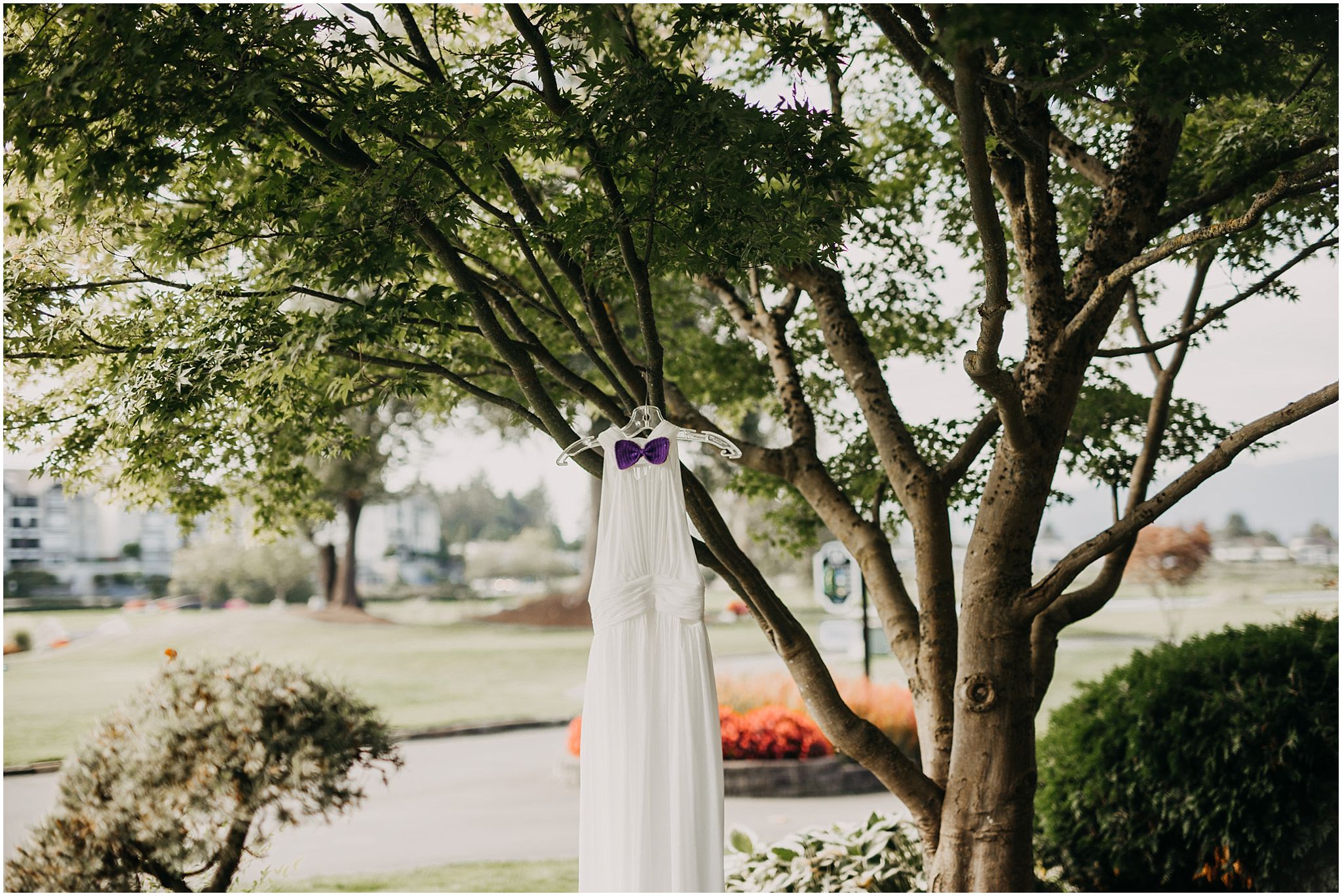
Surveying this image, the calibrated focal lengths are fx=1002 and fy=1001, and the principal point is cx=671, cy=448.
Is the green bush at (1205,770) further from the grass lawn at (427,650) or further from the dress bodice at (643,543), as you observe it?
the grass lawn at (427,650)

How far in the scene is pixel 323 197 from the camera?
258 cm

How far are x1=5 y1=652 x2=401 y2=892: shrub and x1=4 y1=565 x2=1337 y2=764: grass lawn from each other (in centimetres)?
652

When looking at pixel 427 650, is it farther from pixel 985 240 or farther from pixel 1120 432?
pixel 985 240

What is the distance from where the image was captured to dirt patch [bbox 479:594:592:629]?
15180 mm

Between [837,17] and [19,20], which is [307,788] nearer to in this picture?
[19,20]

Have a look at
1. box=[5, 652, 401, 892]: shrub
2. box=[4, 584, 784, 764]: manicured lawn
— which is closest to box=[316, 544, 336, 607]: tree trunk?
box=[4, 584, 784, 764]: manicured lawn

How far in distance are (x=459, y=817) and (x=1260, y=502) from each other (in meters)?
8.98

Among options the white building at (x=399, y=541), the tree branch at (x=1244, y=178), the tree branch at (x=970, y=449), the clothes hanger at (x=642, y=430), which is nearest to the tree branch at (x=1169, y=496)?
the tree branch at (x=970, y=449)

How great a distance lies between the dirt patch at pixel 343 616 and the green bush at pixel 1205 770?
1148cm

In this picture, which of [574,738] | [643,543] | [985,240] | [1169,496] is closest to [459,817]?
[574,738]

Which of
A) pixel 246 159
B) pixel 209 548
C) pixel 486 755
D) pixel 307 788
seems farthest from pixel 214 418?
pixel 209 548

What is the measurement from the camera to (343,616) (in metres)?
13.8

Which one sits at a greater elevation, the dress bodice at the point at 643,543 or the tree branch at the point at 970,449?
the tree branch at the point at 970,449

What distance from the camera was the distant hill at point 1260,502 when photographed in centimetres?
941
